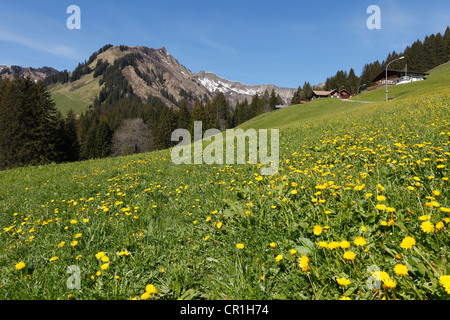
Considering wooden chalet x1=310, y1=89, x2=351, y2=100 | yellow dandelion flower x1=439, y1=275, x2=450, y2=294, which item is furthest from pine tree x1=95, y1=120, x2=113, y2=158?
wooden chalet x1=310, y1=89, x2=351, y2=100

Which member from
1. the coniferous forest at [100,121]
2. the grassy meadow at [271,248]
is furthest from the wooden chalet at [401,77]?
the grassy meadow at [271,248]

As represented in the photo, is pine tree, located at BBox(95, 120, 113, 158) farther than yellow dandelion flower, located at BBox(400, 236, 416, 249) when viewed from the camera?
Yes

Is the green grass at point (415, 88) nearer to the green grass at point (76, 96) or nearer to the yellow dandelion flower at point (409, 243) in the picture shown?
the yellow dandelion flower at point (409, 243)

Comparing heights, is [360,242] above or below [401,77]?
below

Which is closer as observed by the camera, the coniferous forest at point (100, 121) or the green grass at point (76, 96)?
the coniferous forest at point (100, 121)

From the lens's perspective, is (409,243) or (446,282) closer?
(446,282)

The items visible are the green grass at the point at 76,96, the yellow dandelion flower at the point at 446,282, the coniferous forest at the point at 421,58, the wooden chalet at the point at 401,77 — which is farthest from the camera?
the green grass at the point at 76,96

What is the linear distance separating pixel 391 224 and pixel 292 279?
1.07 m

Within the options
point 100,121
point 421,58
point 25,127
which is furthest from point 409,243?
point 421,58

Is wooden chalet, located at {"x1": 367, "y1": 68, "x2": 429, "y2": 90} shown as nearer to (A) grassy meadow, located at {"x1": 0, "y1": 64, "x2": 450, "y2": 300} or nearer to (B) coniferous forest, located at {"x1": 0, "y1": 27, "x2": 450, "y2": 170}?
(B) coniferous forest, located at {"x1": 0, "y1": 27, "x2": 450, "y2": 170}

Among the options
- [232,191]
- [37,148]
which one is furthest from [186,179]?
[37,148]

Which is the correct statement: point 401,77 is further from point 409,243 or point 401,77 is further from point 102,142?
point 102,142
